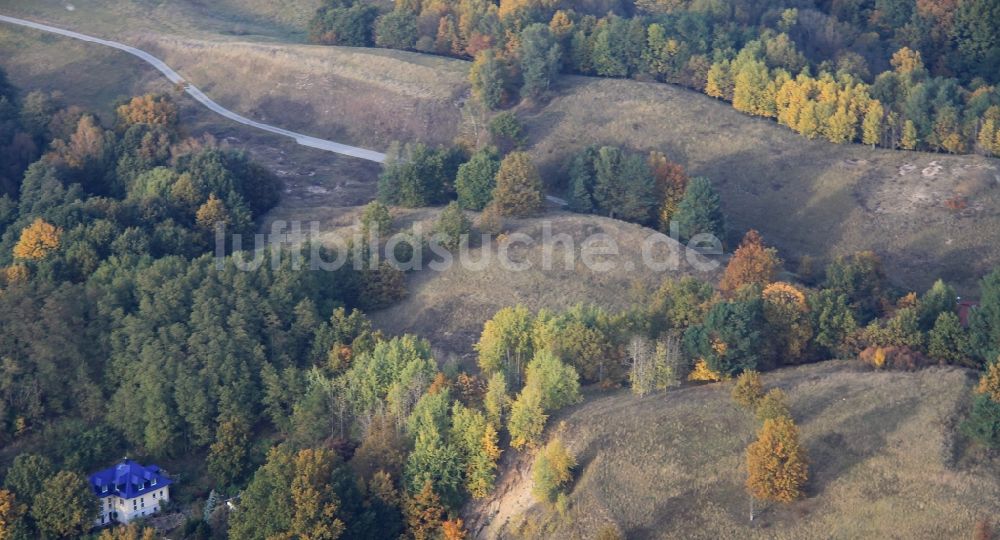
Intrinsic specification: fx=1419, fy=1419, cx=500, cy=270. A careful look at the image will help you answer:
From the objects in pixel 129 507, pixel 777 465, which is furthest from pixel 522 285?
pixel 777 465

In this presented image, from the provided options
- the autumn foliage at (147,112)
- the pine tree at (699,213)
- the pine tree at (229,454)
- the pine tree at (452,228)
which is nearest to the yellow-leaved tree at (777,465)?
the pine tree at (229,454)

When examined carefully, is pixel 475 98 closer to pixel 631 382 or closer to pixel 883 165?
A: pixel 883 165

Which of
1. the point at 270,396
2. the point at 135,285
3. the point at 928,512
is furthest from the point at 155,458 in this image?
the point at 928,512

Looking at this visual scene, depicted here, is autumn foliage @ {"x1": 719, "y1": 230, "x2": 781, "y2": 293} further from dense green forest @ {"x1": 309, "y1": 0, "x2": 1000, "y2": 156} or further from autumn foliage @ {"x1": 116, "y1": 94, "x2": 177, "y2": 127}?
autumn foliage @ {"x1": 116, "y1": 94, "x2": 177, "y2": 127}

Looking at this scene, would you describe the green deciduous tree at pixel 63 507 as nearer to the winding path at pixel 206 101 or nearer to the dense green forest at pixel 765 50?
the winding path at pixel 206 101

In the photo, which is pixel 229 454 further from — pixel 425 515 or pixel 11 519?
pixel 425 515

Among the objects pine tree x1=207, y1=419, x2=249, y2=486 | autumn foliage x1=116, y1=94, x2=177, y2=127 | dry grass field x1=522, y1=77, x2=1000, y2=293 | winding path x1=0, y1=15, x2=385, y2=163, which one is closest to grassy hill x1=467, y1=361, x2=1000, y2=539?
pine tree x1=207, y1=419, x2=249, y2=486
